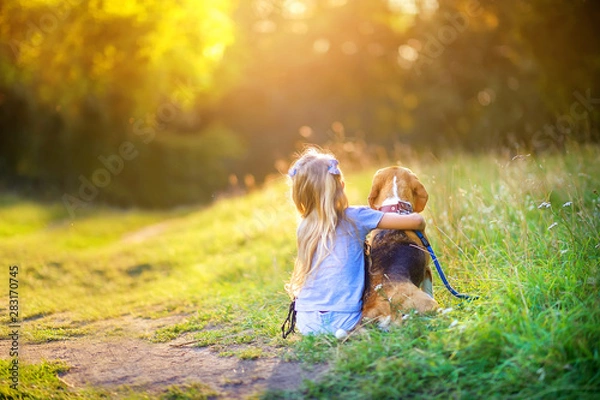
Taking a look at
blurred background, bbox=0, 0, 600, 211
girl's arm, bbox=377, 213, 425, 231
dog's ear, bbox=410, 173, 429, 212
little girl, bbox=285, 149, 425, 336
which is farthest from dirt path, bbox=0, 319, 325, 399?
blurred background, bbox=0, 0, 600, 211

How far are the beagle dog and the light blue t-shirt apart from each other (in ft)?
0.34

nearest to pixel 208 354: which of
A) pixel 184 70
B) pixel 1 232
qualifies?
pixel 1 232

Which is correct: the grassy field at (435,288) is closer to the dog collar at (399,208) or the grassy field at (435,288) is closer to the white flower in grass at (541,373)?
the white flower in grass at (541,373)

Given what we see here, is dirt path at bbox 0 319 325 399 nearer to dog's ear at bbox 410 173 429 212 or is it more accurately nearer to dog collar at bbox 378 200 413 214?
dog collar at bbox 378 200 413 214

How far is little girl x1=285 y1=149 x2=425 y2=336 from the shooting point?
4.03m

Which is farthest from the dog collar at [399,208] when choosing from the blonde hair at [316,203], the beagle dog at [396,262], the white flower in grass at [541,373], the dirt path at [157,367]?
the white flower in grass at [541,373]

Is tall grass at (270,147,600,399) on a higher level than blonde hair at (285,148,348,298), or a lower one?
lower

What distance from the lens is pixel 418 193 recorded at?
14.3 ft

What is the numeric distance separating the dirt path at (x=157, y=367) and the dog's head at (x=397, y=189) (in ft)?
4.57

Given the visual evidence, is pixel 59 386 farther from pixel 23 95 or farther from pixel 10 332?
pixel 23 95

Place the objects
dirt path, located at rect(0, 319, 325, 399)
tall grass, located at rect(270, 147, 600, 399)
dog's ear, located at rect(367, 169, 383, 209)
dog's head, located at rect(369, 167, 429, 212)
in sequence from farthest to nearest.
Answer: dog's ear, located at rect(367, 169, 383, 209), dog's head, located at rect(369, 167, 429, 212), dirt path, located at rect(0, 319, 325, 399), tall grass, located at rect(270, 147, 600, 399)

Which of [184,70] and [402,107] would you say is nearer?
[184,70]

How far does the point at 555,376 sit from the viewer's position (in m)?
2.98

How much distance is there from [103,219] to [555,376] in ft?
40.8
